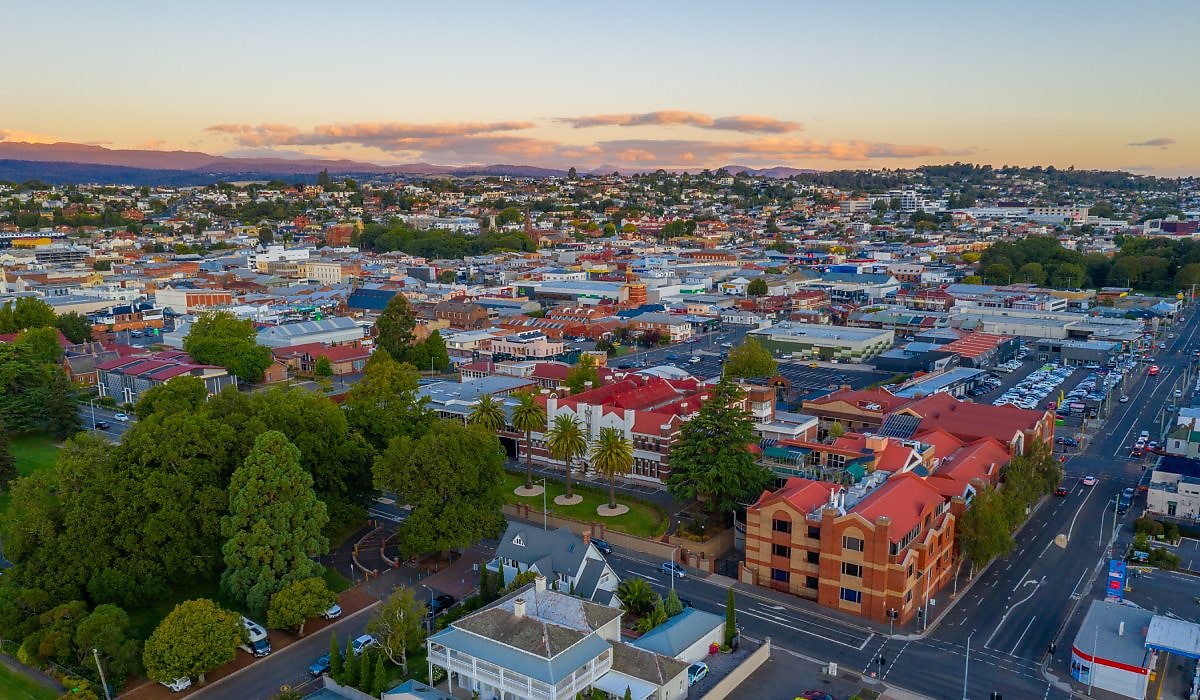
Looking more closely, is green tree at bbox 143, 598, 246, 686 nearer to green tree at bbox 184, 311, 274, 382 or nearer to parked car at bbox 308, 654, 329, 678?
parked car at bbox 308, 654, 329, 678

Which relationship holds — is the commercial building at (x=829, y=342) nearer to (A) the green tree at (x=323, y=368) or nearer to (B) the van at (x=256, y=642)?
(A) the green tree at (x=323, y=368)

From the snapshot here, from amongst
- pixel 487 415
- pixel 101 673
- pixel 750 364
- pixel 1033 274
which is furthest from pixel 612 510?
pixel 1033 274

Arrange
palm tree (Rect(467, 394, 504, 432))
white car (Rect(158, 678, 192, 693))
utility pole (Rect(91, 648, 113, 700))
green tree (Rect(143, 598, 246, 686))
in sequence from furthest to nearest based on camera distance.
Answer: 1. palm tree (Rect(467, 394, 504, 432))
2. white car (Rect(158, 678, 192, 693))
3. green tree (Rect(143, 598, 246, 686))
4. utility pole (Rect(91, 648, 113, 700))

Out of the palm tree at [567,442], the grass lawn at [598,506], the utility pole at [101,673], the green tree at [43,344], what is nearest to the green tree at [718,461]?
the grass lawn at [598,506]

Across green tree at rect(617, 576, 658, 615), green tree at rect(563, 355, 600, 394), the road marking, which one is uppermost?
green tree at rect(563, 355, 600, 394)

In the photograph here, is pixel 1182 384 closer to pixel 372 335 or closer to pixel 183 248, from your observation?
pixel 372 335

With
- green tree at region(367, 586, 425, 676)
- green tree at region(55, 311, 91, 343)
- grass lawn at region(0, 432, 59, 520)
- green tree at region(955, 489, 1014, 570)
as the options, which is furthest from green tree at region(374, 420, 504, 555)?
green tree at region(55, 311, 91, 343)
